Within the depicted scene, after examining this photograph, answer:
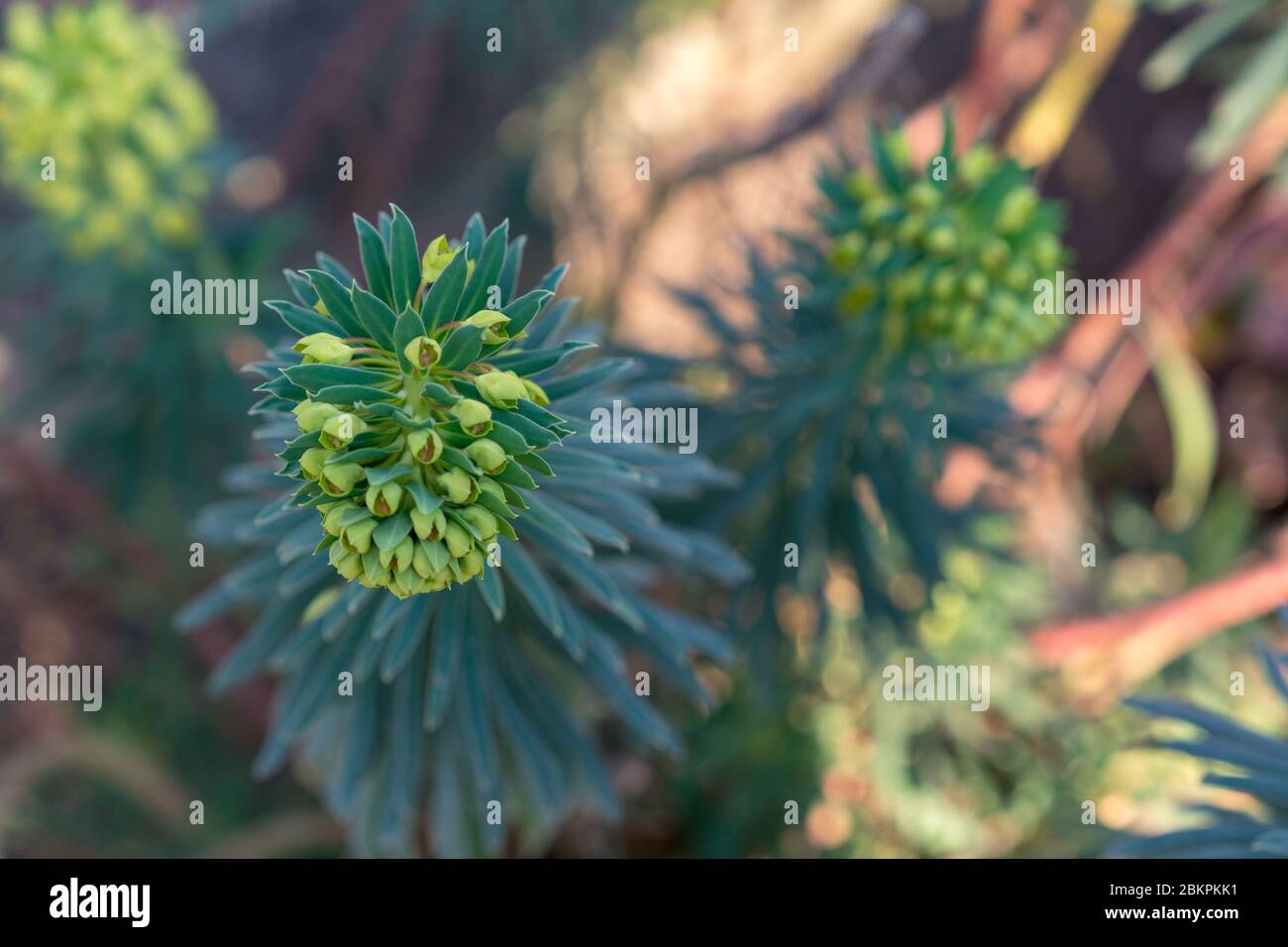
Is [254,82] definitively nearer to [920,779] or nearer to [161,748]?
[161,748]

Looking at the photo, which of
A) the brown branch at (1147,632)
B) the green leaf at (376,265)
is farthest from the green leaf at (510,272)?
the brown branch at (1147,632)

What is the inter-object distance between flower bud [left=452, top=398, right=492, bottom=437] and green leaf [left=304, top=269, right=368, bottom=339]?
121mm

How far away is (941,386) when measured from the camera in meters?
1.38

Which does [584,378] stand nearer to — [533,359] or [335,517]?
[533,359]

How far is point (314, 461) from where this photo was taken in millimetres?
807

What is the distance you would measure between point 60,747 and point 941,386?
1700mm

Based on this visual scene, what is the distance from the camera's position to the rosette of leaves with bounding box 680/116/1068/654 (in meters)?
1.30

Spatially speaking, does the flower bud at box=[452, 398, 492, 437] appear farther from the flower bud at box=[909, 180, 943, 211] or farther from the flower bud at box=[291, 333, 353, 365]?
the flower bud at box=[909, 180, 943, 211]

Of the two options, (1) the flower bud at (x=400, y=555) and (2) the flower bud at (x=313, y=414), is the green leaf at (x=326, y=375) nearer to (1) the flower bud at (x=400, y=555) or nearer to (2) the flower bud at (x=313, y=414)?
(2) the flower bud at (x=313, y=414)

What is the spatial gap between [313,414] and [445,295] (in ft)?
0.50

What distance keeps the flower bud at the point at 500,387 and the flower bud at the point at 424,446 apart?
54mm

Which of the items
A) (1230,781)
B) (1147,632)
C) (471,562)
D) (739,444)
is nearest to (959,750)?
(1147,632)

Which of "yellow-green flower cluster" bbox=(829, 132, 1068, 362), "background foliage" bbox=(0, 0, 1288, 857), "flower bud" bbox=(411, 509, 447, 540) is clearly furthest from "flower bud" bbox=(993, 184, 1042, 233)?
"flower bud" bbox=(411, 509, 447, 540)

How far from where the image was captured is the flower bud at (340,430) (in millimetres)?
776
